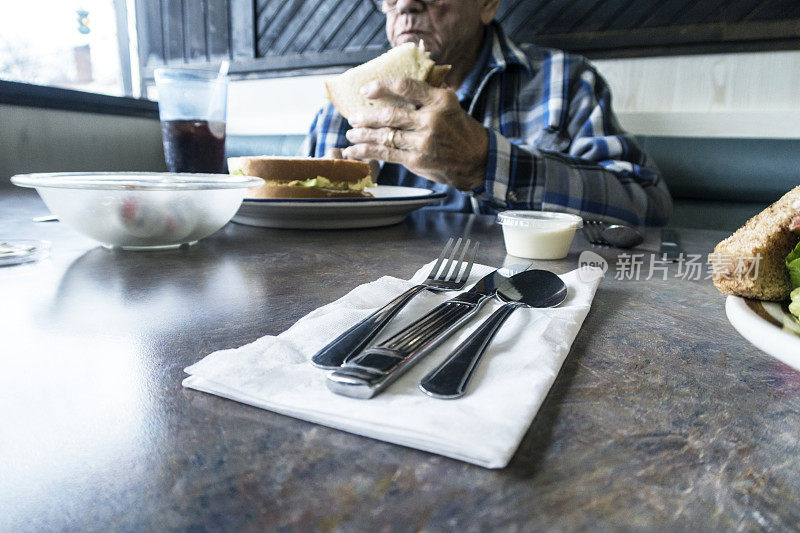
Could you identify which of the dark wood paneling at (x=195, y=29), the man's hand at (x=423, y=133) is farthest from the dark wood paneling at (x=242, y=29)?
the man's hand at (x=423, y=133)

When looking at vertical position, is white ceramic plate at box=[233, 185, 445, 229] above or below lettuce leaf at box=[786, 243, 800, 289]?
below

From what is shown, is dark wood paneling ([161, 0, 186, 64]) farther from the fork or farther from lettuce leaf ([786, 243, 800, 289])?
lettuce leaf ([786, 243, 800, 289])

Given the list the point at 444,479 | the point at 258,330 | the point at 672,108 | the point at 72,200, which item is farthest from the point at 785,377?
the point at 672,108

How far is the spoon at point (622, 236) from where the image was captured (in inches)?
33.9

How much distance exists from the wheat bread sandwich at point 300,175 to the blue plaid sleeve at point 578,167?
1.10 feet

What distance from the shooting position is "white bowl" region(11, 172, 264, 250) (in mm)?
664

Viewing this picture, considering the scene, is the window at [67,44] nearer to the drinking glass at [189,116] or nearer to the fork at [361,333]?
the drinking glass at [189,116]

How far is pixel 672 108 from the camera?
1941mm

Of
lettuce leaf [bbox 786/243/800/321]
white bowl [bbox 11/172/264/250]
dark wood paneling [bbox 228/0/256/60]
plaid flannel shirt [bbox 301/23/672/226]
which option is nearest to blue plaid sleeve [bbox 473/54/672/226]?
plaid flannel shirt [bbox 301/23/672/226]

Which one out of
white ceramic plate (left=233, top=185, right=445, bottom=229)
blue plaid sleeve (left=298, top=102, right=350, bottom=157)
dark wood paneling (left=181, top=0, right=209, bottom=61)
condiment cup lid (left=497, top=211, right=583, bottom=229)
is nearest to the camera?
condiment cup lid (left=497, top=211, right=583, bottom=229)

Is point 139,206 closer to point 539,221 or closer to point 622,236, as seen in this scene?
point 539,221

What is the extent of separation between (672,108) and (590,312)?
1.75 m

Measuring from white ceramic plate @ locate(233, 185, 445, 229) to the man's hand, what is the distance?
0.36ft

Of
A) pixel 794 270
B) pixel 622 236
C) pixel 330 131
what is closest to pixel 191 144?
pixel 330 131
